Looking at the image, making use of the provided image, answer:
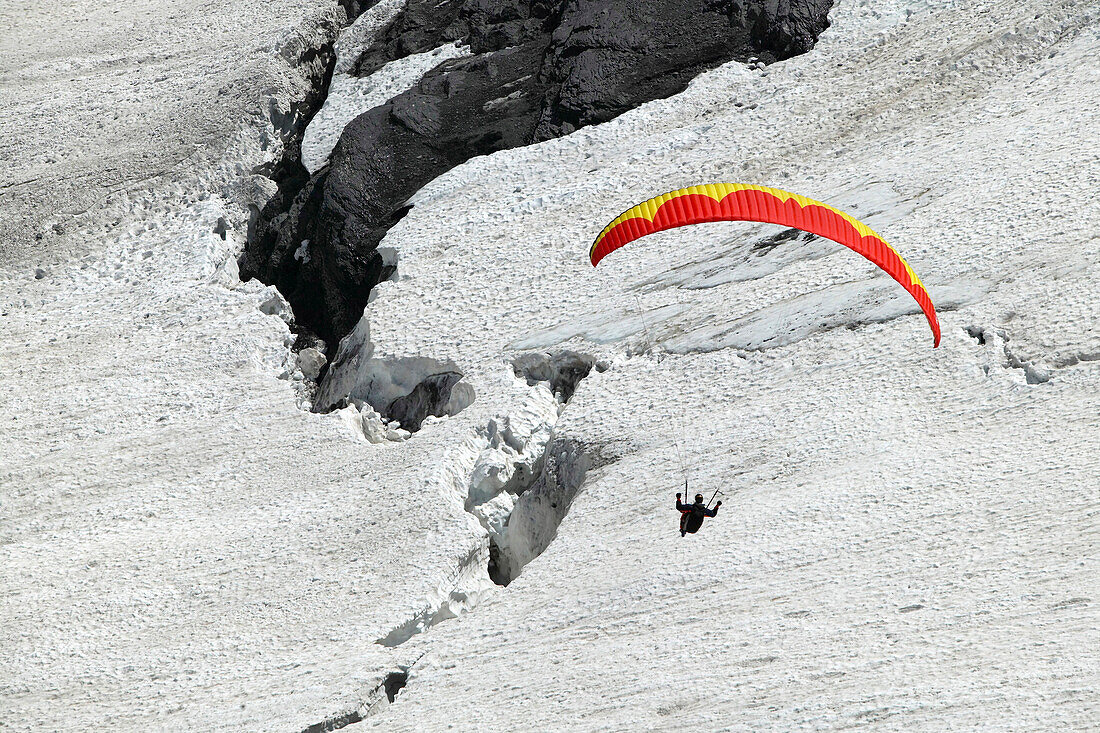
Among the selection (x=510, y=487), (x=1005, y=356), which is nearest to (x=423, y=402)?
(x=510, y=487)

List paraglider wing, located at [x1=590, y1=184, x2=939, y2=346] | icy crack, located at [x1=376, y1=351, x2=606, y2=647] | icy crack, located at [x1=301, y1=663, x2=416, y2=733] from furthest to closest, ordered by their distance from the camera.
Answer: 1. icy crack, located at [x1=376, y1=351, x2=606, y2=647]
2. icy crack, located at [x1=301, y1=663, x2=416, y2=733]
3. paraglider wing, located at [x1=590, y1=184, x2=939, y2=346]

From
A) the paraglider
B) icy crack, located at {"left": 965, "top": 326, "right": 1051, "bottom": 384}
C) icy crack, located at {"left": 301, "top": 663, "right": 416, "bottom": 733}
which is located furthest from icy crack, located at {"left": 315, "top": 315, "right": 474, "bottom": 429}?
icy crack, located at {"left": 965, "top": 326, "right": 1051, "bottom": 384}

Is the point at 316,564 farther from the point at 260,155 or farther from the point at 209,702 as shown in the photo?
the point at 260,155

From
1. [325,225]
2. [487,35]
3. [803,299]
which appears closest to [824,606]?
[803,299]

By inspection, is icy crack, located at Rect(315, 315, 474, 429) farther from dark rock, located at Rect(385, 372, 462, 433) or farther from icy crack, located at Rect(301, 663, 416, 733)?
icy crack, located at Rect(301, 663, 416, 733)

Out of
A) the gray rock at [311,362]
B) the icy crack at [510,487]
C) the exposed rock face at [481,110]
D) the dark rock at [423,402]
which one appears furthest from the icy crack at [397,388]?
the exposed rock face at [481,110]

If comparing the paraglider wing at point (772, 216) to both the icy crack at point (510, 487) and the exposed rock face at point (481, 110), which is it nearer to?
the icy crack at point (510, 487)

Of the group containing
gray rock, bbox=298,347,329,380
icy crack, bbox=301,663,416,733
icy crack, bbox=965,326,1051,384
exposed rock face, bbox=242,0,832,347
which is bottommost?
icy crack, bbox=301,663,416,733
